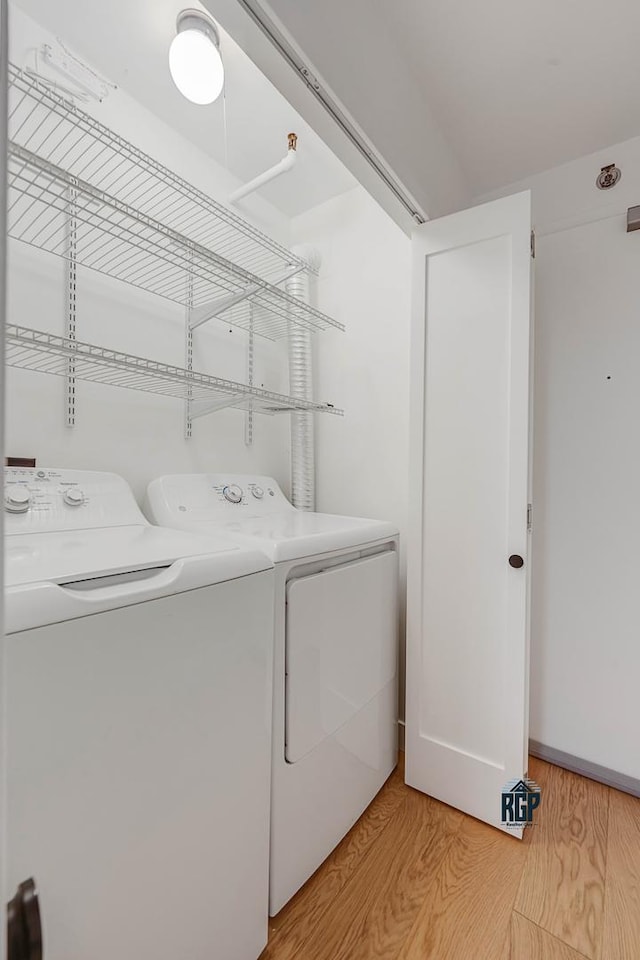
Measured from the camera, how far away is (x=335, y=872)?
4.49ft

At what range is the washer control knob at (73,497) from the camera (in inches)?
52.9

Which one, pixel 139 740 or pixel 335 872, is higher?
pixel 139 740

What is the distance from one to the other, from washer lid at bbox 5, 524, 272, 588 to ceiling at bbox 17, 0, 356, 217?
1.58 meters

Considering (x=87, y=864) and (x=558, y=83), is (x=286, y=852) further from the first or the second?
(x=558, y=83)

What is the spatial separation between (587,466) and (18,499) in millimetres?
2052

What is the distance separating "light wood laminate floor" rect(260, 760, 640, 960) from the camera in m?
1.16

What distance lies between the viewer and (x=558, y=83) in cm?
153

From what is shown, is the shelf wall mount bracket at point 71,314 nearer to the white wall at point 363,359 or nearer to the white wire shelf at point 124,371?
the white wire shelf at point 124,371

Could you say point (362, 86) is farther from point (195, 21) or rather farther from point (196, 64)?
point (195, 21)

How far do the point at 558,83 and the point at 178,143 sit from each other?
57.5 inches

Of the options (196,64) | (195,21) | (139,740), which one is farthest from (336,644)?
(195,21)

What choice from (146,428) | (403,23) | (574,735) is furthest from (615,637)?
(403,23)

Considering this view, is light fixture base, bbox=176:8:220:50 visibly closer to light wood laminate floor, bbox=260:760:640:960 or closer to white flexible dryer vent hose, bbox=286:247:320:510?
white flexible dryer vent hose, bbox=286:247:320:510

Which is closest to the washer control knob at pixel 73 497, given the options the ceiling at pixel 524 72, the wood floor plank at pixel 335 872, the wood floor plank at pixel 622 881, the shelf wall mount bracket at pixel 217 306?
the shelf wall mount bracket at pixel 217 306
